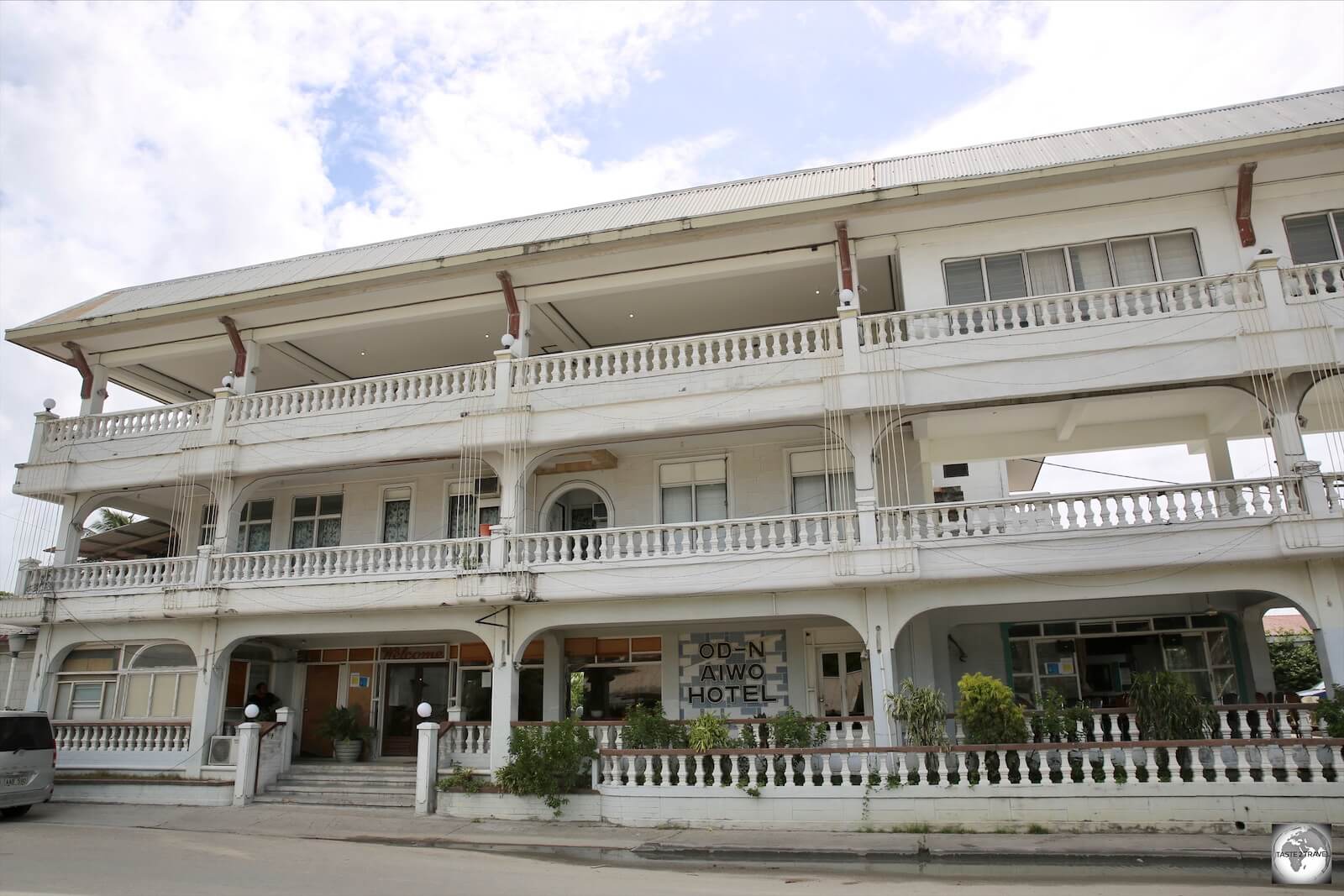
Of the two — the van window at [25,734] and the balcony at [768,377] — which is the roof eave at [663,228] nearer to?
the balcony at [768,377]

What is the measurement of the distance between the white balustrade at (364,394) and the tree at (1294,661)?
24.5 meters

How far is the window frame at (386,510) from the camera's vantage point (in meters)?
20.0

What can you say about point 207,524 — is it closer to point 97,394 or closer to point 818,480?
point 97,394

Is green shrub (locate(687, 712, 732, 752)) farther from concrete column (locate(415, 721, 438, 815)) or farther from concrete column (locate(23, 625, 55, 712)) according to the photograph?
concrete column (locate(23, 625, 55, 712))

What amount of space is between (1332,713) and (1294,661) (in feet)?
68.3

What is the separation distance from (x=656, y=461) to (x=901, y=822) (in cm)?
849

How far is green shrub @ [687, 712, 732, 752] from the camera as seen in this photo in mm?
13453

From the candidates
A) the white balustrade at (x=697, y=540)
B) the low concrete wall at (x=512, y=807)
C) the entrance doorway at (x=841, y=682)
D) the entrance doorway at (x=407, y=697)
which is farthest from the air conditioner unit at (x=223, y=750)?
the entrance doorway at (x=841, y=682)

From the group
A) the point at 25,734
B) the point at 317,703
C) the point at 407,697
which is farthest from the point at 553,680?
the point at 25,734

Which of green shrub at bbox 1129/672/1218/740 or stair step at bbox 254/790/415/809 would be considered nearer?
green shrub at bbox 1129/672/1218/740

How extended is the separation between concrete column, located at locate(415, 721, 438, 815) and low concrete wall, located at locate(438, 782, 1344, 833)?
80.4 inches

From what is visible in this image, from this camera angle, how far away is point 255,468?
1808 centimetres

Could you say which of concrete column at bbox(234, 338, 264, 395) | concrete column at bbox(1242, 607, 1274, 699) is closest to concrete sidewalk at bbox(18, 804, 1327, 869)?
concrete column at bbox(1242, 607, 1274, 699)

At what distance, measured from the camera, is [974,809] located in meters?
12.0
